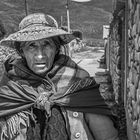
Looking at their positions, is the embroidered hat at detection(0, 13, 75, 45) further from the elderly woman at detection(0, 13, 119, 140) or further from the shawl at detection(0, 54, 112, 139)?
the shawl at detection(0, 54, 112, 139)

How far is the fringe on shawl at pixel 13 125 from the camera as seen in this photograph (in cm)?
220

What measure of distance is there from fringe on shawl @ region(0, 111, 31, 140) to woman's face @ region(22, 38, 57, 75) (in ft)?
1.02

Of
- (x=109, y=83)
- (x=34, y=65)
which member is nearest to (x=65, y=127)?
(x=34, y=65)

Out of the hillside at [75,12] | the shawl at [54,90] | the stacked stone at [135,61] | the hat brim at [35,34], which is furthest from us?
the hillside at [75,12]

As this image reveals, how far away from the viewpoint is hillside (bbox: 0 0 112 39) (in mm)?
58556

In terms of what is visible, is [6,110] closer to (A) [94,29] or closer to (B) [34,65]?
(B) [34,65]

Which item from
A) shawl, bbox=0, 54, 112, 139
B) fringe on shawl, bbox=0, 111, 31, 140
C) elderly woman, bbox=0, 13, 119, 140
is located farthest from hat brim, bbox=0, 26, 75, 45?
fringe on shawl, bbox=0, 111, 31, 140

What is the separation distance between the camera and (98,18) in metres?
70.1

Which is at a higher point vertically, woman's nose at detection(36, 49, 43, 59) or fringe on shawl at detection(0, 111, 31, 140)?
woman's nose at detection(36, 49, 43, 59)

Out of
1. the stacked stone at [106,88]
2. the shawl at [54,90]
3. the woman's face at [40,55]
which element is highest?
the woman's face at [40,55]

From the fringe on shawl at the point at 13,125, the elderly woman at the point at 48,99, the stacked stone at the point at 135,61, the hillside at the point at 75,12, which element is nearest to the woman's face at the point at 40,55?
the elderly woman at the point at 48,99

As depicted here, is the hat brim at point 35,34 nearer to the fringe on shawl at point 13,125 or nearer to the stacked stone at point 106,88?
the fringe on shawl at point 13,125

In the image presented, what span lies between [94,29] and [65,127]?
190 feet

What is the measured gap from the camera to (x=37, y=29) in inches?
84.6
